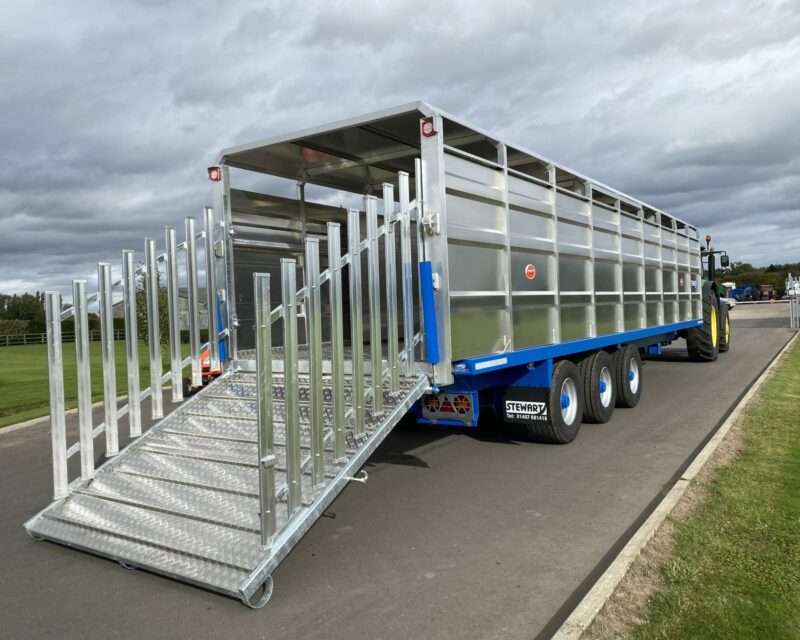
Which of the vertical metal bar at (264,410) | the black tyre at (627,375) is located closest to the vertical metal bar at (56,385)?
the vertical metal bar at (264,410)

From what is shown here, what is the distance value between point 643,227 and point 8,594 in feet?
29.7

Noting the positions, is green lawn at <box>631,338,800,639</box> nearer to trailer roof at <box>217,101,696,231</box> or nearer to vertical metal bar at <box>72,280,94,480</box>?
trailer roof at <box>217,101,696,231</box>

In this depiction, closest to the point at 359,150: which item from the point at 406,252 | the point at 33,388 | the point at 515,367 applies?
the point at 406,252

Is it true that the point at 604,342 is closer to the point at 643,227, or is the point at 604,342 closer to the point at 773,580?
the point at 643,227

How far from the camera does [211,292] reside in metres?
6.23

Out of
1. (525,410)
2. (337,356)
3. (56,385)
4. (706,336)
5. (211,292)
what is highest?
(211,292)

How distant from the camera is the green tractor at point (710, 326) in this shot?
14.0 m

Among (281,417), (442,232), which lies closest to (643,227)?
(442,232)

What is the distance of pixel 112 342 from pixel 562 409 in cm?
465

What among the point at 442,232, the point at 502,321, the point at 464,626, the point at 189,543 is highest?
the point at 442,232

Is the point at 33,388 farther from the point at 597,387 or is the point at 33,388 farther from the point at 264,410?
the point at 264,410

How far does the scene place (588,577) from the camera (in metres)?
3.77

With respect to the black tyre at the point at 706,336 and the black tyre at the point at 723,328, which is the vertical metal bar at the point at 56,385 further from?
the black tyre at the point at 723,328

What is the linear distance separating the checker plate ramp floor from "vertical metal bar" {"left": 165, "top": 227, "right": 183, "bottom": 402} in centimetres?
22
